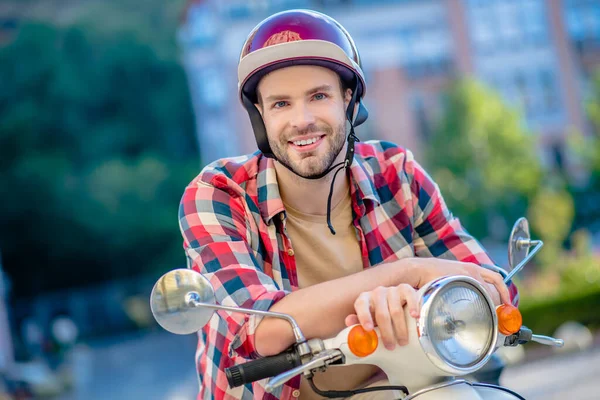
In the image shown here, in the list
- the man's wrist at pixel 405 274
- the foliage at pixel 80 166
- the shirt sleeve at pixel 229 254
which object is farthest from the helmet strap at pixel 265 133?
the foliage at pixel 80 166

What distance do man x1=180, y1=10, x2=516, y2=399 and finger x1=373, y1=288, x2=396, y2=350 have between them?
21 mm

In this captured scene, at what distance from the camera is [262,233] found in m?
2.04

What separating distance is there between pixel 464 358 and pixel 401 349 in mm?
116

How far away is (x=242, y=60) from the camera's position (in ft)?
6.40

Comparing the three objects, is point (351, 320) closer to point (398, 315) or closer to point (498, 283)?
point (398, 315)

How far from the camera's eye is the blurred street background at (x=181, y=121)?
87.8 feet

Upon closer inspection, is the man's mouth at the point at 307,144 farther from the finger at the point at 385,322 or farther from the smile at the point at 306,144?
the finger at the point at 385,322

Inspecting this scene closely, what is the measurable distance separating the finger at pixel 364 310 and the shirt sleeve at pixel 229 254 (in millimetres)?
223

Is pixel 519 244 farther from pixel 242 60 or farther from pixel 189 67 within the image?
pixel 189 67

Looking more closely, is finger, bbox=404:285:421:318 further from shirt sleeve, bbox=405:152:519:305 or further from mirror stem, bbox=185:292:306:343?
shirt sleeve, bbox=405:152:519:305

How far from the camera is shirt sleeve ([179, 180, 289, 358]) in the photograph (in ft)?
5.56

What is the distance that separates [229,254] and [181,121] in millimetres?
32668

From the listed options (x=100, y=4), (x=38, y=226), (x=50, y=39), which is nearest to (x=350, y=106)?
(x=38, y=226)

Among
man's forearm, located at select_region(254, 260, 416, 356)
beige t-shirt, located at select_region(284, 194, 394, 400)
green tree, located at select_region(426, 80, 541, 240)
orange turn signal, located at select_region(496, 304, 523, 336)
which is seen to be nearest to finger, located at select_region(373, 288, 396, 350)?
man's forearm, located at select_region(254, 260, 416, 356)
